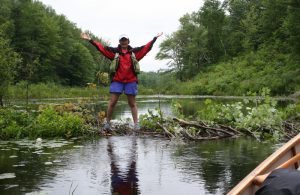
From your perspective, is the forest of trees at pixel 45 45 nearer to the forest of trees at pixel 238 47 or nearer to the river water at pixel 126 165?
the forest of trees at pixel 238 47

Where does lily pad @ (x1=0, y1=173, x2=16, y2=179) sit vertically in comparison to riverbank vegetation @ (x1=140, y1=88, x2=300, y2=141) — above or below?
below

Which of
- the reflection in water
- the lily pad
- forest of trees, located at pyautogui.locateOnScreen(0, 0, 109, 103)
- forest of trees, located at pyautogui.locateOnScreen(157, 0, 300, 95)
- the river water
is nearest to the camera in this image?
the reflection in water

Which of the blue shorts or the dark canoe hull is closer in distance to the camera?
the dark canoe hull

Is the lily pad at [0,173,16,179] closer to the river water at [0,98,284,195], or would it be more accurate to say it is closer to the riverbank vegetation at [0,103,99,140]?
the river water at [0,98,284,195]

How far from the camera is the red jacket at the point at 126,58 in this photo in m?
9.27

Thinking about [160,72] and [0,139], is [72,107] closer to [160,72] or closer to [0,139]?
[0,139]

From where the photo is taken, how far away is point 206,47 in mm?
79375

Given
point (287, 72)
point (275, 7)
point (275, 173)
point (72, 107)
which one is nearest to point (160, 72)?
point (275, 7)

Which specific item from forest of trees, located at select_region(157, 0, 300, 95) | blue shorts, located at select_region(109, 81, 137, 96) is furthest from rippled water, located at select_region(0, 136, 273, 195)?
forest of trees, located at select_region(157, 0, 300, 95)

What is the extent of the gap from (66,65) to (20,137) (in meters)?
83.0

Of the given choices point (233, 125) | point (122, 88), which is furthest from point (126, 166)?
point (233, 125)

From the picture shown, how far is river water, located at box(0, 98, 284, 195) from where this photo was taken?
4738 mm

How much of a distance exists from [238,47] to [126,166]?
70.7 m

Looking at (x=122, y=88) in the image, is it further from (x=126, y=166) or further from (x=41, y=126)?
(x=126, y=166)
